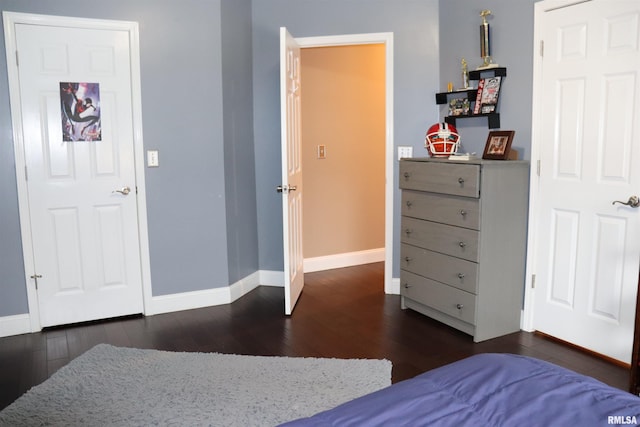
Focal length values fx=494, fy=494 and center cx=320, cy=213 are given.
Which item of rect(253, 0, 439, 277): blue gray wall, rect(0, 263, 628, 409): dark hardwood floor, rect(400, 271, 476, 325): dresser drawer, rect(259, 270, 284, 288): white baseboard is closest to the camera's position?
rect(0, 263, 628, 409): dark hardwood floor

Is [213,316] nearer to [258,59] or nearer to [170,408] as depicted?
[170,408]

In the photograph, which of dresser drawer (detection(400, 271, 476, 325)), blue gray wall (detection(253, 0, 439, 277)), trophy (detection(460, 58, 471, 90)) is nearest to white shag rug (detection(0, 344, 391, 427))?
dresser drawer (detection(400, 271, 476, 325))

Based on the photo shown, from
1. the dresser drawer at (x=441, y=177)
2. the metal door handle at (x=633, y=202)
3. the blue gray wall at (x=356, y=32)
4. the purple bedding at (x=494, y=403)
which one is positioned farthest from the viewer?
the blue gray wall at (x=356, y=32)

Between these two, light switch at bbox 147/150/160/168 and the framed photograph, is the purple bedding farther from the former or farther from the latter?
light switch at bbox 147/150/160/168

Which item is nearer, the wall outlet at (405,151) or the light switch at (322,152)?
the wall outlet at (405,151)

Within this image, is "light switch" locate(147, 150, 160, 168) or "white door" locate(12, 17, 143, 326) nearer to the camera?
"white door" locate(12, 17, 143, 326)

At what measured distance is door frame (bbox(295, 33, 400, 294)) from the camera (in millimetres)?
4172

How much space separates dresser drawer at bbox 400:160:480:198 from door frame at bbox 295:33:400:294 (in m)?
0.45

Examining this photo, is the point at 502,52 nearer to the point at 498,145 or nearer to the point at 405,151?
the point at 498,145

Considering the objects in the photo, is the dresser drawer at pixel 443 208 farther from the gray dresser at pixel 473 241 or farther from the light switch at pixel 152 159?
the light switch at pixel 152 159

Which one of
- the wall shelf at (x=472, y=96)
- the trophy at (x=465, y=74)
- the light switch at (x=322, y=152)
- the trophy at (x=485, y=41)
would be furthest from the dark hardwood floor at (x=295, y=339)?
the trophy at (x=485, y=41)

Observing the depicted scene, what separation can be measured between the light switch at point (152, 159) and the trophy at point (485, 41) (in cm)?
249

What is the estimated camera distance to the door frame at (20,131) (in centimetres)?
329

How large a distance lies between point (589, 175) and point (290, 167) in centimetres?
202
